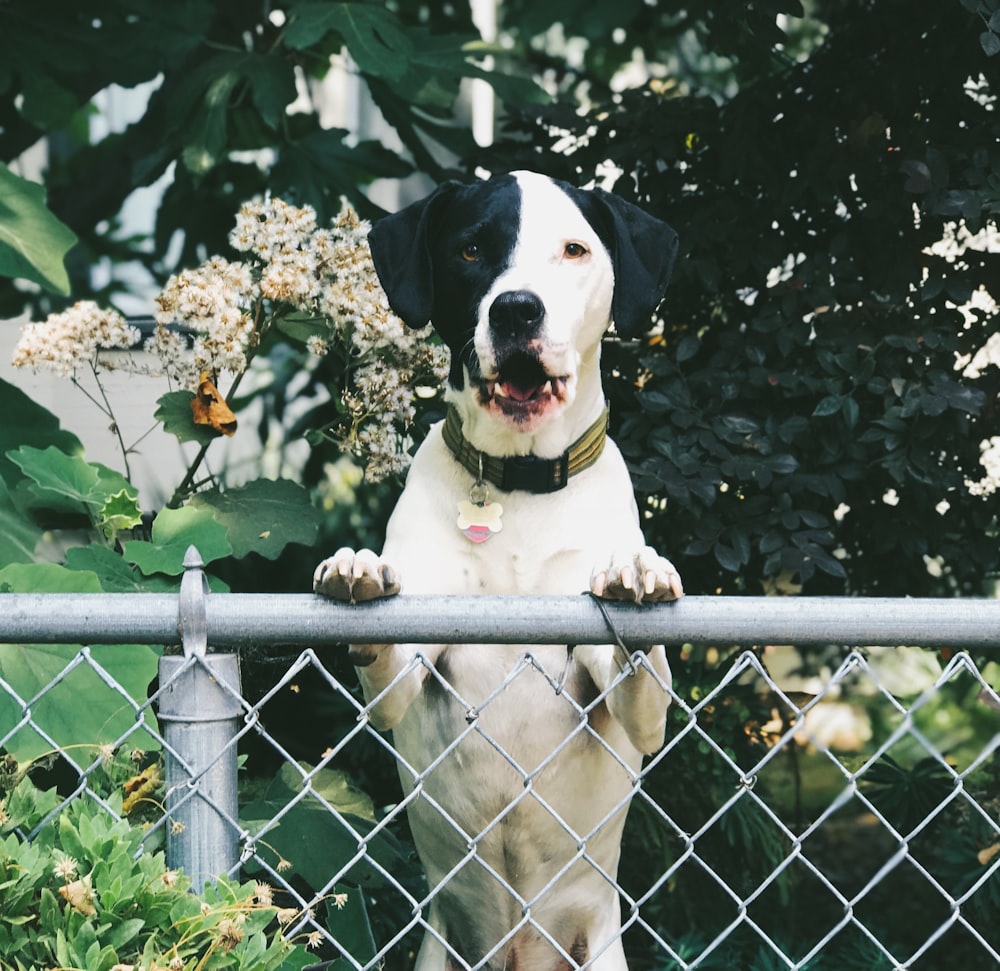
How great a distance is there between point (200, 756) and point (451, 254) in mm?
1039

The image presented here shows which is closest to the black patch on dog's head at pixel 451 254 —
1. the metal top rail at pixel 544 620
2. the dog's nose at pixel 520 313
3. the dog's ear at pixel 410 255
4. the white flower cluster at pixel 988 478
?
the dog's ear at pixel 410 255

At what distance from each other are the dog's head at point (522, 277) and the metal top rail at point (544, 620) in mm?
646

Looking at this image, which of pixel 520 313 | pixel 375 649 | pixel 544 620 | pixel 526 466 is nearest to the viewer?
pixel 544 620

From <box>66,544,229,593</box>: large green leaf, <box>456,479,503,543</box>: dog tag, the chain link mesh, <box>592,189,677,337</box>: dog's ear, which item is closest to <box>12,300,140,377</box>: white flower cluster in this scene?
<box>66,544,229,593</box>: large green leaf

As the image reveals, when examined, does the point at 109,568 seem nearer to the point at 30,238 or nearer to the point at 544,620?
the point at 30,238

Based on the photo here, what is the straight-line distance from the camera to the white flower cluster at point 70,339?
2.52m

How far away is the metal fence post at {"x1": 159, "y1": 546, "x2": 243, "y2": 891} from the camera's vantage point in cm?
143

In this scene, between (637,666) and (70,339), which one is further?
(70,339)

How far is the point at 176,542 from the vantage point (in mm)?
2195

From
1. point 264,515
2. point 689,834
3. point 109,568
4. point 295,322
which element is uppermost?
point 295,322

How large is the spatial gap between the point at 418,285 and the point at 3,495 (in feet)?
3.00

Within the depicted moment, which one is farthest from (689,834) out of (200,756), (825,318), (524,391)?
(200,756)

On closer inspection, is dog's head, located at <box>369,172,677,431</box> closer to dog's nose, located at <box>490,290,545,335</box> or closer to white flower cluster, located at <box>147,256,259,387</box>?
dog's nose, located at <box>490,290,545,335</box>

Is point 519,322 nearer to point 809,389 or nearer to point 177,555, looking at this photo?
point 177,555
